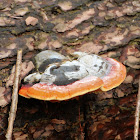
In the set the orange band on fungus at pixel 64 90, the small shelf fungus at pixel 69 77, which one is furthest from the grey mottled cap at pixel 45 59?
the orange band on fungus at pixel 64 90

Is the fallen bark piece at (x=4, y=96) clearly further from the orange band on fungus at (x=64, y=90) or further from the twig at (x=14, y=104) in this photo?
the orange band on fungus at (x=64, y=90)

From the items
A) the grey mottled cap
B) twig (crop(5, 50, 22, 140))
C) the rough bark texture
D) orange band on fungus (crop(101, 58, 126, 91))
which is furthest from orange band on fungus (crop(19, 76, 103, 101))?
the rough bark texture

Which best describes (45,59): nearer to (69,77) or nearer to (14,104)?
(69,77)

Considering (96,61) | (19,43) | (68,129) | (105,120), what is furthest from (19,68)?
(105,120)

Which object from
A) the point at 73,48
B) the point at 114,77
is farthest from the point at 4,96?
the point at 114,77

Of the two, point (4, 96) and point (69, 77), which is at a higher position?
point (69, 77)

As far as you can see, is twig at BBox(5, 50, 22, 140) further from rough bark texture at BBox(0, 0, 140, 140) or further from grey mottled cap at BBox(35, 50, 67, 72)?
grey mottled cap at BBox(35, 50, 67, 72)

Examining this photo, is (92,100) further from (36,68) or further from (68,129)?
(36,68)
